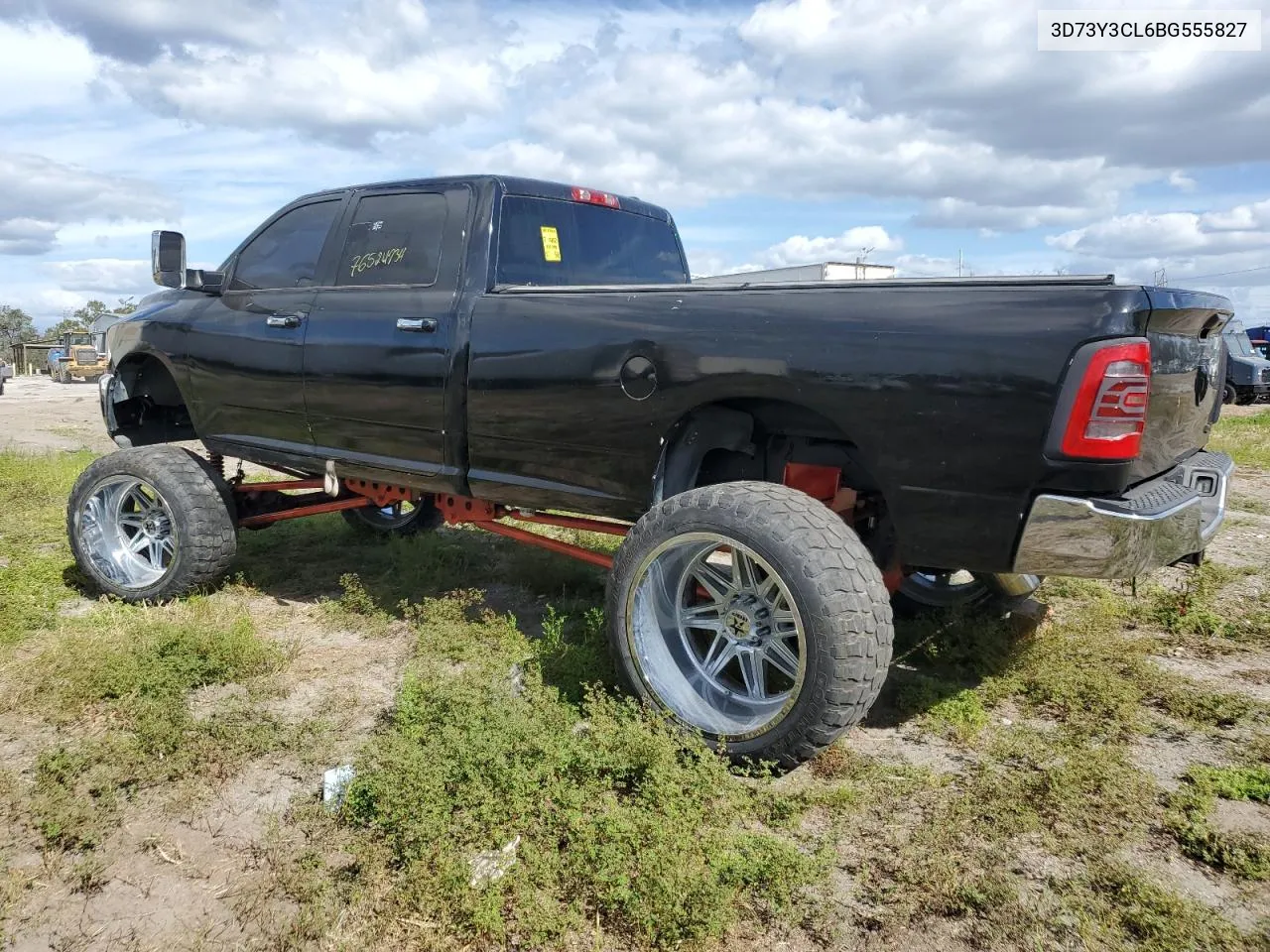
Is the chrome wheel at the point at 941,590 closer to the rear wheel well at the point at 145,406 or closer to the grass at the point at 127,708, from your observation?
the grass at the point at 127,708

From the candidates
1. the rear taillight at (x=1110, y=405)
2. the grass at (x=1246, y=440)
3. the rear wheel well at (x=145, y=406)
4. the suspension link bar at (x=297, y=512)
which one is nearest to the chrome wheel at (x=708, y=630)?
the rear taillight at (x=1110, y=405)

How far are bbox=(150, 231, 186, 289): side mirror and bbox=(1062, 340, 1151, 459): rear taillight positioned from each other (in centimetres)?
453

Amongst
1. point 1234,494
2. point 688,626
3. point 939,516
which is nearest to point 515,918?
point 688,626

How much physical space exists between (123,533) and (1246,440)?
13257mm

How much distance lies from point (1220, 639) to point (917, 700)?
178 centimetres

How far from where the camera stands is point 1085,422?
2754mm

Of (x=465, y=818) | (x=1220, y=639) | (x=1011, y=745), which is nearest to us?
(x=465, y=818)

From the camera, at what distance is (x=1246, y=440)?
502 inches

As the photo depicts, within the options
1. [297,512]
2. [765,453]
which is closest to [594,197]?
[765,453]

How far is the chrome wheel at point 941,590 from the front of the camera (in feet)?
15.4

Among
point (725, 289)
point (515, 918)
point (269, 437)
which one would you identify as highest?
point (725, 289)

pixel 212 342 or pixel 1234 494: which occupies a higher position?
pixel 212 342

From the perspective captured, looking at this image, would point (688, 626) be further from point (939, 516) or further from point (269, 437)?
point (269, 437)

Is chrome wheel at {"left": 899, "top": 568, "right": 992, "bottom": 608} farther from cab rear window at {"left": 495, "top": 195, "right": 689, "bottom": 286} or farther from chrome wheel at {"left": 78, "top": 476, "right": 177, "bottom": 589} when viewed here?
chrome wheel at {"left": 78, "top": 476, "right": 177, "bottom": 589}
